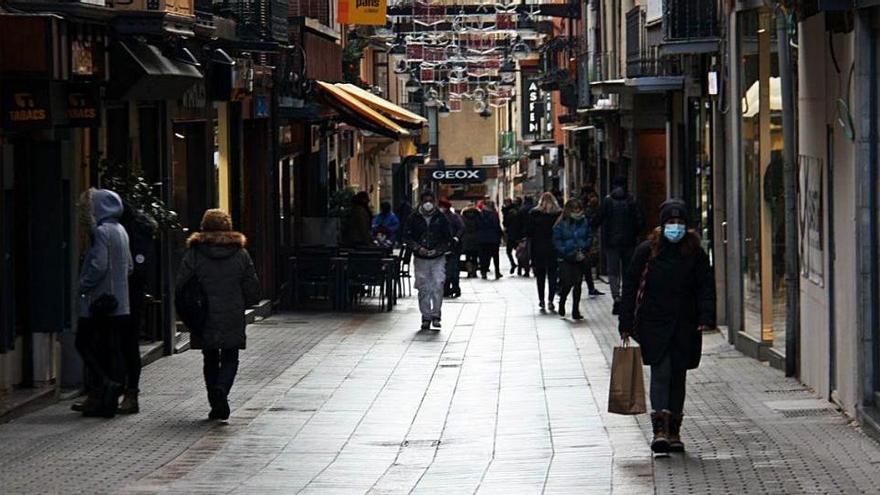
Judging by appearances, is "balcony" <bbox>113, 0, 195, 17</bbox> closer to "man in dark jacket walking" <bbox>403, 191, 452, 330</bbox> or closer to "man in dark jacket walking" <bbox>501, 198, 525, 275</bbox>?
"man in dark jacket walking" <bbox>403, 191, 452, 330</bbox>

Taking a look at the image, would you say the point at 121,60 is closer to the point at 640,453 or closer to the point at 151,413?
the point at 151,413

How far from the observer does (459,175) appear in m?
88.1

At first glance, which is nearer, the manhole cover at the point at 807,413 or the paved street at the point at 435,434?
the paved street at the point at 435,434

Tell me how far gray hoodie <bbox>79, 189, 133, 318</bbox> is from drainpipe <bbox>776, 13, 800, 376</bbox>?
6.14 metres

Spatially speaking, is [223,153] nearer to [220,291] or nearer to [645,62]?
[645,62]

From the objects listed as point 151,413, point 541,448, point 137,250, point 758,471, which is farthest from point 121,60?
point 758,471

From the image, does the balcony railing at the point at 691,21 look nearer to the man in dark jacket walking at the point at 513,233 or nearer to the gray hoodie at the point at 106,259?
the gray hoodie at the point at 106,259

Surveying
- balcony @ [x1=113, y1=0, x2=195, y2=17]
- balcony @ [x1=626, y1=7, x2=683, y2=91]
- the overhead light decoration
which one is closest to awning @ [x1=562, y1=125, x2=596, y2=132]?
balcony @ [x1=626, y1=7, x2=683, y2=91]

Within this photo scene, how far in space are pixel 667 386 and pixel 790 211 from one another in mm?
5382

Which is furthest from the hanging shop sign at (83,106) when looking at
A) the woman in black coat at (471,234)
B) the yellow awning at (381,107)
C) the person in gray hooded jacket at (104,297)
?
the woman in black coat at (471,234)

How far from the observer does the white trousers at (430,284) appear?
26500mm

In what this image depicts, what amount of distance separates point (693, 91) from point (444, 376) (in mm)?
9170

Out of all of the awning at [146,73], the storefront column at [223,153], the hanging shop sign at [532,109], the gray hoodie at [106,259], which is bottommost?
the gray hoodie at [106,259]

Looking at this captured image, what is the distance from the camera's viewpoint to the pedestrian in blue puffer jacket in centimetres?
2794
